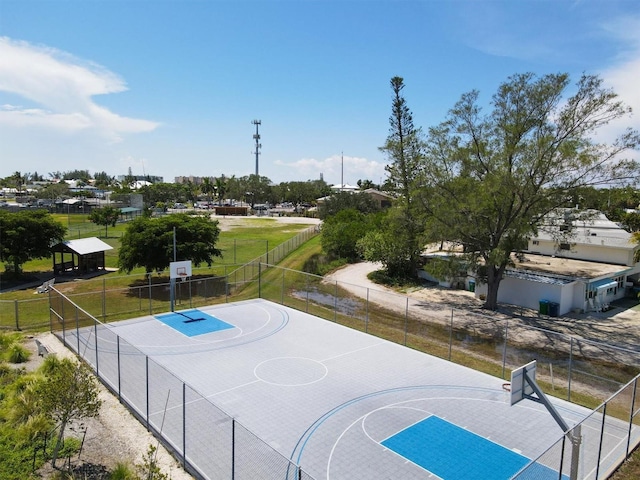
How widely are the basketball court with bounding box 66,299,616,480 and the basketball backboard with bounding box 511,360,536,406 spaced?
5.07 ft

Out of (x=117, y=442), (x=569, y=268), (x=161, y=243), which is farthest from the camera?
(x=569, y=268)

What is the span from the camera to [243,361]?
696 inches

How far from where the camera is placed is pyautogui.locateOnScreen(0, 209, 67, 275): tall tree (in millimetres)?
31469

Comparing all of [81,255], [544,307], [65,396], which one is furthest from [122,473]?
[81,255]

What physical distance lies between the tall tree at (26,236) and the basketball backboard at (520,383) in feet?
108

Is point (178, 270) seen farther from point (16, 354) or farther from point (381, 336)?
point (381, 336)

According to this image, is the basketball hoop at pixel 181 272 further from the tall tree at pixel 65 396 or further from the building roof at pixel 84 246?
the building roof at pixel 84 246

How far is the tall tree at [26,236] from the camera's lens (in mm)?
31469

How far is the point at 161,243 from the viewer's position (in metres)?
29.5

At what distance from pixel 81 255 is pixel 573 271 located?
33.8 metres

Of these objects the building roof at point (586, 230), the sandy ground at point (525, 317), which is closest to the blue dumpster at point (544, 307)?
the sandy ground at point (525, 317)

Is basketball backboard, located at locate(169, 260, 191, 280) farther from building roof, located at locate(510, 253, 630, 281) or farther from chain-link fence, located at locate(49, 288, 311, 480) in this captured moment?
building roof, located at locate(510, 253, 630, 281)

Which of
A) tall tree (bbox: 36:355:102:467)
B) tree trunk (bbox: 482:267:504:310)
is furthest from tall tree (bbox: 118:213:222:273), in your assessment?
tall tree (bbox: 36:355:102:467)

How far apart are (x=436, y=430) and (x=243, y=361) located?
25.4 ft
